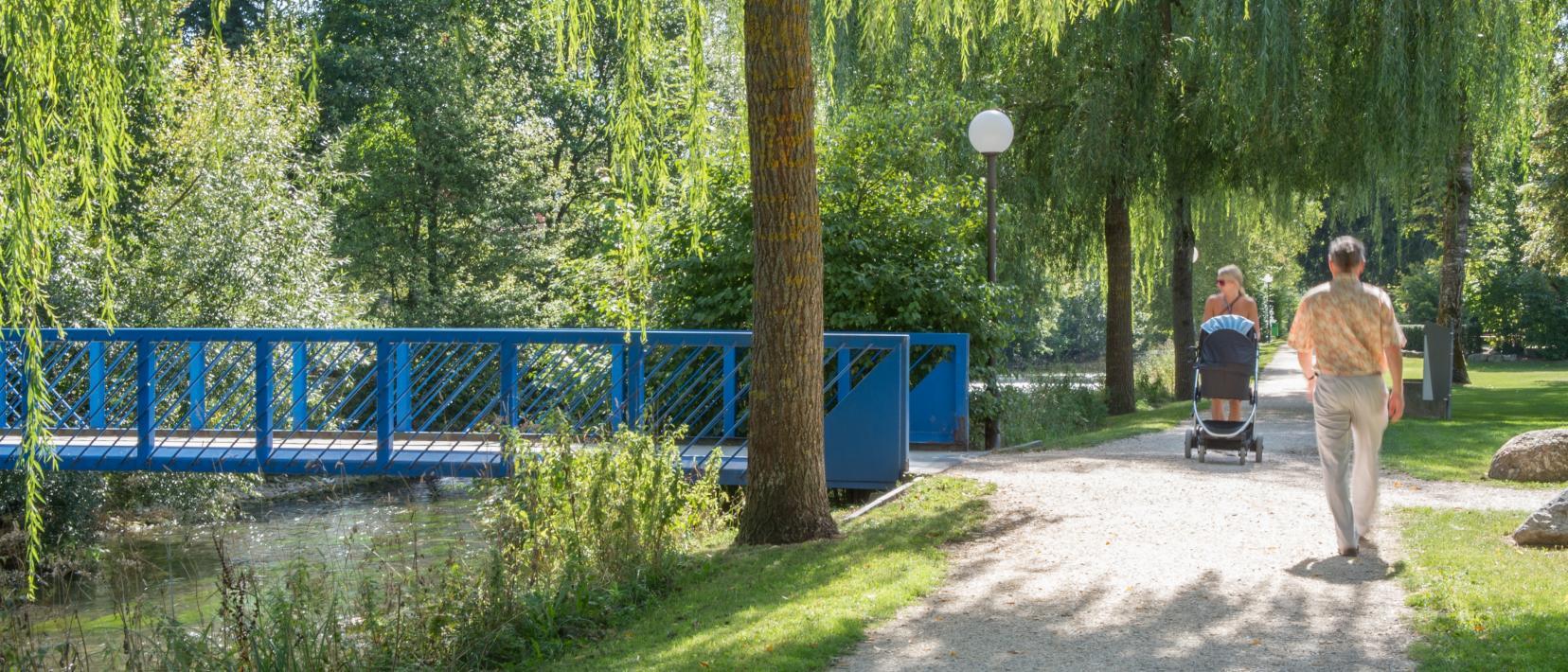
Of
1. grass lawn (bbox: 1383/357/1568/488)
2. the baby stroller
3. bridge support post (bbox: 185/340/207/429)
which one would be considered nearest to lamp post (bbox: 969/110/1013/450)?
the baby stroller

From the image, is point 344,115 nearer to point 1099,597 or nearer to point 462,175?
point 462,175

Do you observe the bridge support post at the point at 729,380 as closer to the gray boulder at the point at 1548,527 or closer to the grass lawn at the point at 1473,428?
the grass lawn at the point at 1473,428

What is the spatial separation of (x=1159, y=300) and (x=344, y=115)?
26214mm

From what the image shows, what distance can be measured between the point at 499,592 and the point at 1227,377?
23.8 ft

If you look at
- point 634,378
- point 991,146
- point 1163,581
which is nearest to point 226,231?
point 634,378

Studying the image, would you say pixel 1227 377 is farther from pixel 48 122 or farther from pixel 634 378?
pixel 48 122

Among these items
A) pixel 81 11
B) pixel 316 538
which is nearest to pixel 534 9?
pixel 81 11

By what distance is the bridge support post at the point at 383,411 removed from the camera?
11.4 m

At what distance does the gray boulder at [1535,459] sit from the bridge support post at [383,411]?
8.94 meters

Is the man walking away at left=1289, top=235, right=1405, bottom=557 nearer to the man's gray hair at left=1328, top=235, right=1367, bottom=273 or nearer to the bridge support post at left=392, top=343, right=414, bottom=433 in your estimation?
the man's gray hair at left=1328, top=235, right=1367, bottom=273

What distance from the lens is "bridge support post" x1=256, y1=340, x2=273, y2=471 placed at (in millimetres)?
11625

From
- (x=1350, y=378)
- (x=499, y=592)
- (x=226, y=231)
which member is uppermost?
(x=226, y=231)

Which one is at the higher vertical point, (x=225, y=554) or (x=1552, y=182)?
(x=1552, y=182)

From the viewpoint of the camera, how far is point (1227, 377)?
38.4ft
